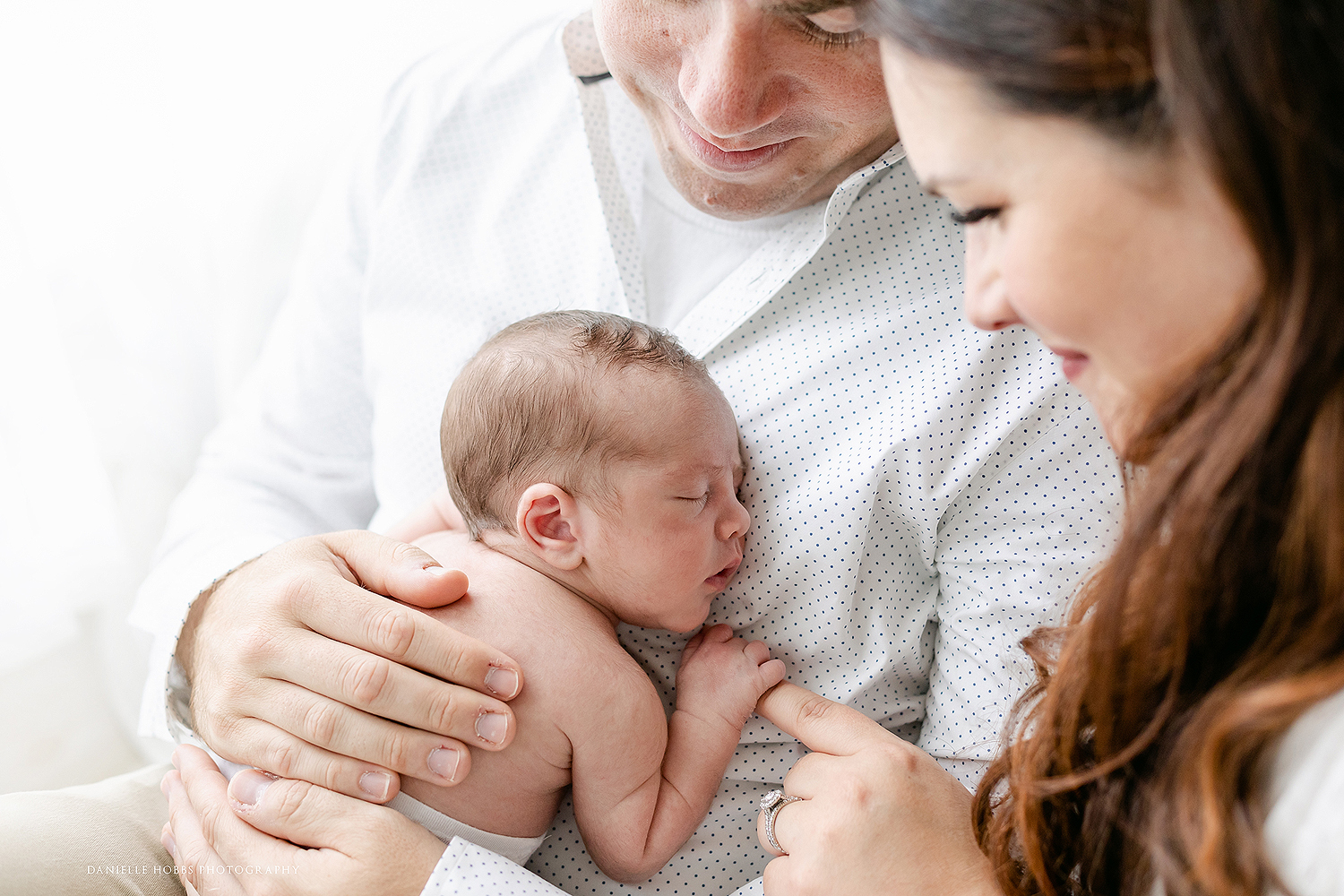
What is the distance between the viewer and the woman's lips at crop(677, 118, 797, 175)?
126cm

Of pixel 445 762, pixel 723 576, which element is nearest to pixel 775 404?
pixel 723 576

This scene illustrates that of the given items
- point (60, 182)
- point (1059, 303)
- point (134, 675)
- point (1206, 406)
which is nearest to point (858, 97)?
point (1059, 303)

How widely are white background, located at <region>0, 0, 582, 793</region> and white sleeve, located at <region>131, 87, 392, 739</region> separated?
23cm

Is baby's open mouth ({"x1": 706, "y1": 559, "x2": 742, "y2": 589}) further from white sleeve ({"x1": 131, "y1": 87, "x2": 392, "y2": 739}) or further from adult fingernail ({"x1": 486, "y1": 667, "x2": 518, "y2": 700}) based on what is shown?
white sleeve ({"x1": 131, "y1": 87, "x2": 392, "y2": 739})

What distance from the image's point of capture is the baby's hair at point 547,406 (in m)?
→ 1.21

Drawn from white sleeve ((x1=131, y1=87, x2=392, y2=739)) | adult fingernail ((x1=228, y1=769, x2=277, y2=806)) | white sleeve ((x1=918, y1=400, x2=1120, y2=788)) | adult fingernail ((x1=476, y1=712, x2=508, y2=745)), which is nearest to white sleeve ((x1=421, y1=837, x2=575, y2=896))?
adult fingernail ((x1=476, y1=712, x2=508, y2=745))

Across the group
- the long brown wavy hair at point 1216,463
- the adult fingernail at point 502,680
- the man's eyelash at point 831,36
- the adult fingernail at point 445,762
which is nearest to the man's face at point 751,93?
the man's eyelash at point 831,36

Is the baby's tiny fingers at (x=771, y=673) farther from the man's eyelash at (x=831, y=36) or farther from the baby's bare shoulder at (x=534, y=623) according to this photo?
the man's eyelash at (x=831, y=36)

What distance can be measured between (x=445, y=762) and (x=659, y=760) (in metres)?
0.25

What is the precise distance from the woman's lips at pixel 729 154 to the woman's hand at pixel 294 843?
0.88m

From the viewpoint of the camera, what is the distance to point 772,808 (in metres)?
1.16

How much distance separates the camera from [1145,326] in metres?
0.78

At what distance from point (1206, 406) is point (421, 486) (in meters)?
1.14

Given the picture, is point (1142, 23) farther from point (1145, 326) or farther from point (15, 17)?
point (15, 17)
